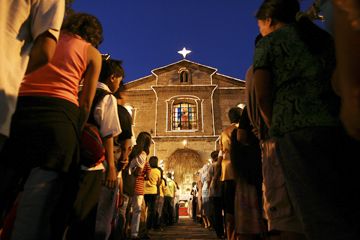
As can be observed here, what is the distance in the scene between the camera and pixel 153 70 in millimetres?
23297

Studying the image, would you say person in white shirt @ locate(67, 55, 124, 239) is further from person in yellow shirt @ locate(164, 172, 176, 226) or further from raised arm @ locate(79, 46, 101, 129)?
person in yellow shirt @ locate(164, 172, 176, 226)

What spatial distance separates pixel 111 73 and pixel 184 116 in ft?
63.0

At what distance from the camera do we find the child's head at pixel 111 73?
2.76 metres

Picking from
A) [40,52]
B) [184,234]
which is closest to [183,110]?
[184,234]

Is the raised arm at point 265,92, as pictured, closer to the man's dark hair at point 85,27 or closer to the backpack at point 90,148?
the backpack at point 90,148

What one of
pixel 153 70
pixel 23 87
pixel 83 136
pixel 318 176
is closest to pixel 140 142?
pixel 83 136

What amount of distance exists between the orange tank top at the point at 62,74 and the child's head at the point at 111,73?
0.98 meters

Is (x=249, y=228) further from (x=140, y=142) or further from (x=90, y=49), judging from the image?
(x=140, y=142)

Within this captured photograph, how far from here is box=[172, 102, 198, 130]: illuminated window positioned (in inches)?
856

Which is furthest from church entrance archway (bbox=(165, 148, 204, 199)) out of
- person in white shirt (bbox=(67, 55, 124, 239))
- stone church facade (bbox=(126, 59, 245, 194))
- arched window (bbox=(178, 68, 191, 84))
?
person in white shirt (bbox=(67, 55, 124, 239))

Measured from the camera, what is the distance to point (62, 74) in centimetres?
154

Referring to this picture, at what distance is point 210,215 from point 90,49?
6.66m

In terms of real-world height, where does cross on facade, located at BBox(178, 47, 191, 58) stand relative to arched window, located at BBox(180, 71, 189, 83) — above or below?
above

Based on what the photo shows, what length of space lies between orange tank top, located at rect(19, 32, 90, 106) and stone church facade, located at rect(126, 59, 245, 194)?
18.9 metres
